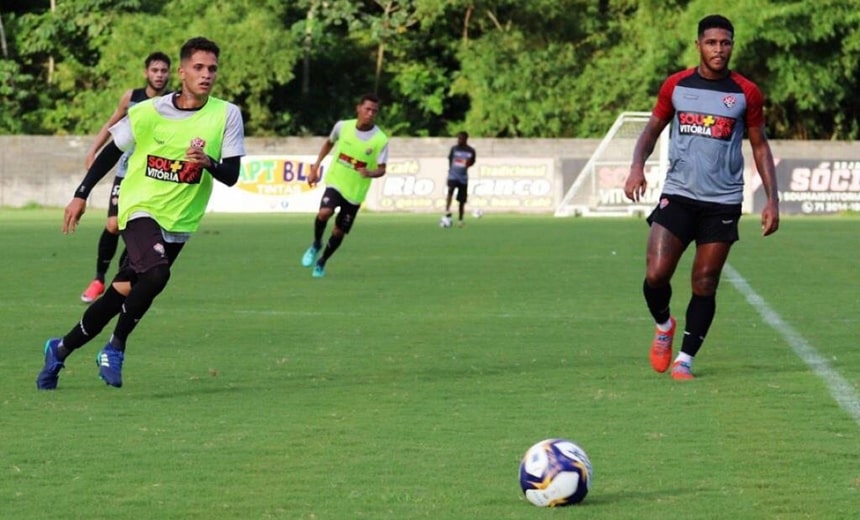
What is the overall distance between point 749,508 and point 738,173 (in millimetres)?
3924

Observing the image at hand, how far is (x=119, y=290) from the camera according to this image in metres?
8.88

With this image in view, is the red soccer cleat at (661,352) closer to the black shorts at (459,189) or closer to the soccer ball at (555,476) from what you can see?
the soccer ball at (555,476)

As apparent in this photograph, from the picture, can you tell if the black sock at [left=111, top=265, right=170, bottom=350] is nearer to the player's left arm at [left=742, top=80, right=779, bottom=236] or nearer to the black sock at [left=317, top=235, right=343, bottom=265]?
the player's left arm at [left=742, top=80, right=779, bottom=236]

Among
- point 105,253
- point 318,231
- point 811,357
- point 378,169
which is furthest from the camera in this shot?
point 318,231

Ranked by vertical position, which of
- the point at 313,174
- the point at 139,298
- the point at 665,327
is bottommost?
the point at 313,174

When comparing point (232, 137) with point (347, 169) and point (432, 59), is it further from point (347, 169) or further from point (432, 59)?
point (432, 59)

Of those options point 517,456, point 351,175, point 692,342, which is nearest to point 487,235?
point 351,175

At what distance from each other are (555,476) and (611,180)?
3217 cm

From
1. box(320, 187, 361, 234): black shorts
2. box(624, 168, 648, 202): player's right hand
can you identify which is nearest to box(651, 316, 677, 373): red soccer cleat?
box(624, 168, 648, 202): player's right hand

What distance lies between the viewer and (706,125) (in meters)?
9.16

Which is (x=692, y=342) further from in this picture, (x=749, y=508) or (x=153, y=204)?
(x=749, y=508)

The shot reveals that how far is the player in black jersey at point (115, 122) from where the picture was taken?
12789mm

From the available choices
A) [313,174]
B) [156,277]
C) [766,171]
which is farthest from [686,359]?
[313,174]

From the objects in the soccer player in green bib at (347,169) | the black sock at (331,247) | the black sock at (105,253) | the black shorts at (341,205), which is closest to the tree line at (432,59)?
the soccer player in green bib at (347,169)
